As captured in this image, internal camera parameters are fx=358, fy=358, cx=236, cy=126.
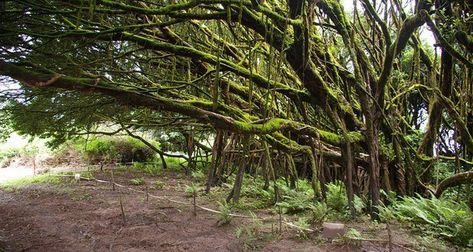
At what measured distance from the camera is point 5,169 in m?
17.5

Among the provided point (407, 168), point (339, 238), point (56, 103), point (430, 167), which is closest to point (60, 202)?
point (56, 103)

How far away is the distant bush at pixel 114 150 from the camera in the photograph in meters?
16.4

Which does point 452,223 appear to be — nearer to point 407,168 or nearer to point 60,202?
point 407,168

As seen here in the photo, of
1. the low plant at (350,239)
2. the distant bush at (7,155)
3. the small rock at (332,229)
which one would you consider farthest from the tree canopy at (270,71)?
the distant bush at (7,155)

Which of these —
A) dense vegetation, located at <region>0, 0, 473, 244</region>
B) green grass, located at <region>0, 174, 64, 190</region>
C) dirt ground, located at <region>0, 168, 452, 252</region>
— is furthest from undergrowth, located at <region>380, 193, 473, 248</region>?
green grass, located at <region>0, 174, 64, 190</region>

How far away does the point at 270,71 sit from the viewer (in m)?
4.51

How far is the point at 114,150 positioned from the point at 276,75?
45.9 feet

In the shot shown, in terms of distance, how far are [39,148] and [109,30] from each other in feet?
53.8

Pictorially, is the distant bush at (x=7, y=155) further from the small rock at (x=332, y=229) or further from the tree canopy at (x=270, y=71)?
the small rock at (x=332, y=229)

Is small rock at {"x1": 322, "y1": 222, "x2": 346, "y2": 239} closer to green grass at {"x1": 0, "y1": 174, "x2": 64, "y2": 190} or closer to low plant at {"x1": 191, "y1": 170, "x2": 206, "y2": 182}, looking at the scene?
low plant at {"x1": 191, "y1": 170, "x2": 206, "y2": 182}

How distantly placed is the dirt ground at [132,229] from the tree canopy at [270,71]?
1.11 metres

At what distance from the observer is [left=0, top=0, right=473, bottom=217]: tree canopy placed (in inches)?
161

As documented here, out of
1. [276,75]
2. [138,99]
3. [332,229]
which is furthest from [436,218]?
[138,99]

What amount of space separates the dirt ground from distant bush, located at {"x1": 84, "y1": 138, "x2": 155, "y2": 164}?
7838 millimetres
